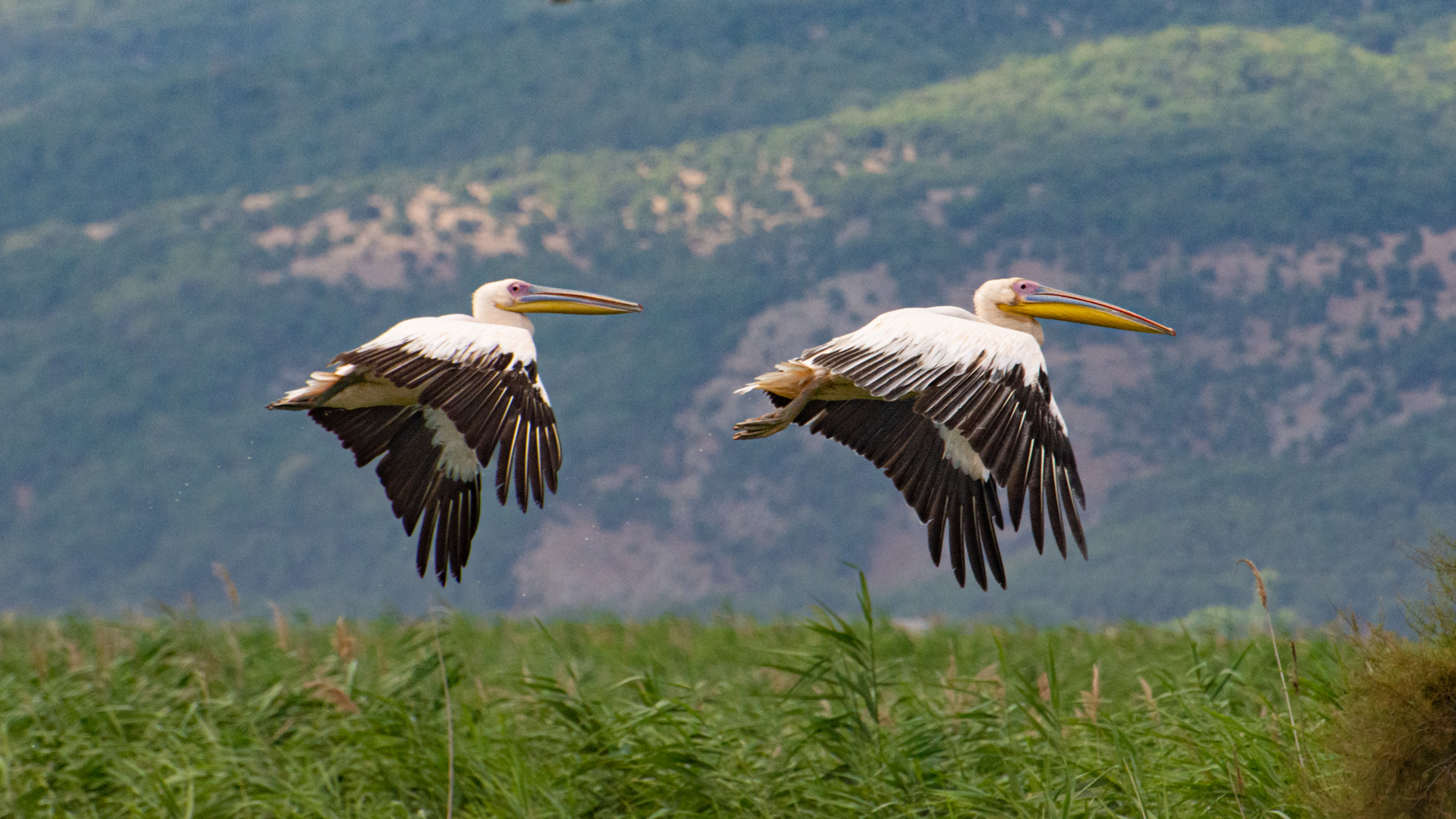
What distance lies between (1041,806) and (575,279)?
12159 centimetres

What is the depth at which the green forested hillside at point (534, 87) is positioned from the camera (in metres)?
146

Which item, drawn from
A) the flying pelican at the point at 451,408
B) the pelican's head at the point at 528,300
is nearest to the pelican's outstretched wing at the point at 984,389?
the pelican's head at the point at 528,300

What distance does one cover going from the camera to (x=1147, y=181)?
132 m

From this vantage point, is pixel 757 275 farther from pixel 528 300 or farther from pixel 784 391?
pixel 528 300

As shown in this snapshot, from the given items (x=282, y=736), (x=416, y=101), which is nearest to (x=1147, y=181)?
(x=416, y=101)

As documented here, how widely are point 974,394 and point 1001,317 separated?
0.39m

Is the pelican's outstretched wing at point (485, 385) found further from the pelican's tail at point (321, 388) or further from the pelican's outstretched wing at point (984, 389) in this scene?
the pelican's outstretched wing at point (984, 389)

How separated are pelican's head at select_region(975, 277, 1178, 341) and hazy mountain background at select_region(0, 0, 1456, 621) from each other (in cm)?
8010

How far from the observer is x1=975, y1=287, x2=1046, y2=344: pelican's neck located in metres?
4.76

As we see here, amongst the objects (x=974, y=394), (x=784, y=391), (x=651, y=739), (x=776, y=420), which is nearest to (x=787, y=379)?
(x=784, y=391)

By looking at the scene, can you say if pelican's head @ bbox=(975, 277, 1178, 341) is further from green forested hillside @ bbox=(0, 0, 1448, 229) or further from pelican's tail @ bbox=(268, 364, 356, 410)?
green forested hillside @ bbox=(0, 0, 1448, 229)

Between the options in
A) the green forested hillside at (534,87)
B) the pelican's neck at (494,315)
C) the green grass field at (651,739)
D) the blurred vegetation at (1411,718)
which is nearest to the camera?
the pelican's neck at (494,315)

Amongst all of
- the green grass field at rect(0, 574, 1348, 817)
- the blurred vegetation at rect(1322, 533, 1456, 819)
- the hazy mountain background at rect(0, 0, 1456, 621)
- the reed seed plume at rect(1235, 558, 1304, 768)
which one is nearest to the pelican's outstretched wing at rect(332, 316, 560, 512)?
the reed seed plume at rect(1235, 558, 1304, 768)

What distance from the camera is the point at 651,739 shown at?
31.0ft
